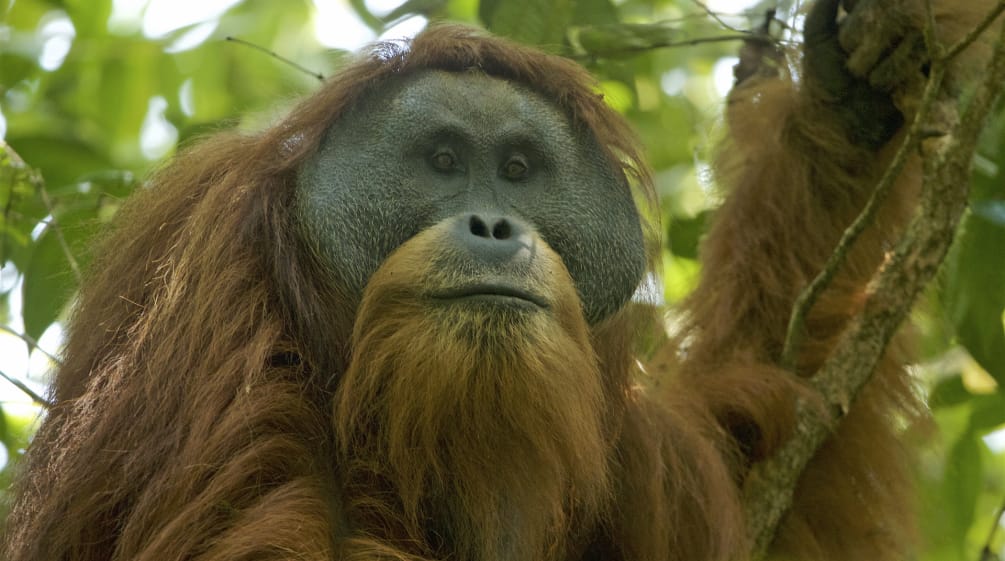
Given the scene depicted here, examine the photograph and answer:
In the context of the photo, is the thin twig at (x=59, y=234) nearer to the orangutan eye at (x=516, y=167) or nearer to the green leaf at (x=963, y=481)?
the orangutan eye at (x=516, y=167)

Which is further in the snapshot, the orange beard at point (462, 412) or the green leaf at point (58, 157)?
the green leaf at point (58, 157)

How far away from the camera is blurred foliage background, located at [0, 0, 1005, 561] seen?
3828mm

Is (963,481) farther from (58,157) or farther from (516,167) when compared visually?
(58,157)

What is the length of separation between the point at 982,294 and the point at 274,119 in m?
2.12

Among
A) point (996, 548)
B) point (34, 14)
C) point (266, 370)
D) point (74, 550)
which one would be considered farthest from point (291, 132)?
point (996, 548)

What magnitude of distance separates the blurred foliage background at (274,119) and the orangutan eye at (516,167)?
2.07 ft

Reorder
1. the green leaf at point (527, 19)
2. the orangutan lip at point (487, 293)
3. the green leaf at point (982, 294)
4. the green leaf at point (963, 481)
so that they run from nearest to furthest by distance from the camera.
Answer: the orangutan lip at point (487, 293) < the green leaf at point (982, 294) < the green leaf at point (963, 481) < the green leaf at point (527, 19)

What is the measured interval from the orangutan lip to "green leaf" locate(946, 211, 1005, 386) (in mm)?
1630

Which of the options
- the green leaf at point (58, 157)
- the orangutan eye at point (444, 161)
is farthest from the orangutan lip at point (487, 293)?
the green leaf at point (58, 157)

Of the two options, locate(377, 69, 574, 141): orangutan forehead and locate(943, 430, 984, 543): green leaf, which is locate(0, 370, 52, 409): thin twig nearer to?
locate(377, 69, 574, 141): orangutan forehead

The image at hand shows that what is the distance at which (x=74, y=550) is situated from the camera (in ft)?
9.08

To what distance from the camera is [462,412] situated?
2771 millimetres

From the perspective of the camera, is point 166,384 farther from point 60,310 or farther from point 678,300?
point 678,300

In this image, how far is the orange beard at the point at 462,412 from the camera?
107 inches
